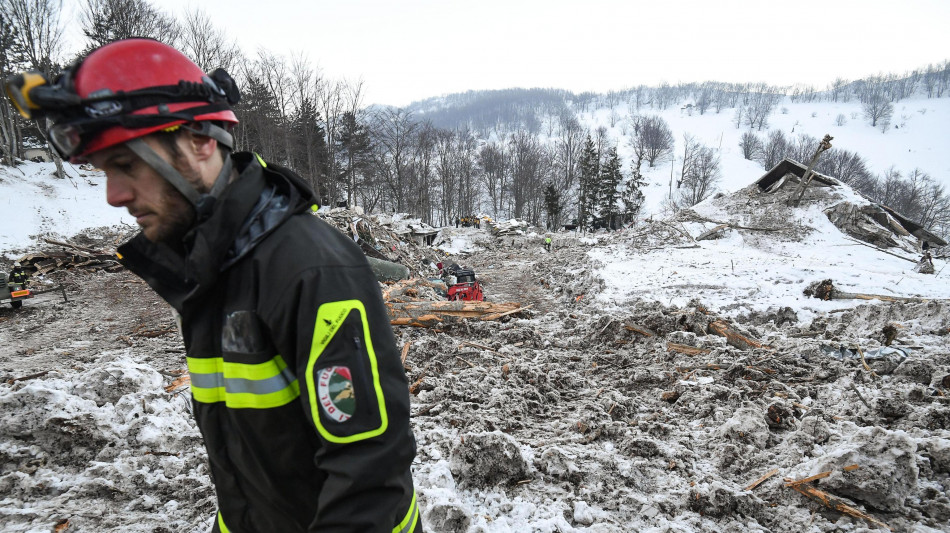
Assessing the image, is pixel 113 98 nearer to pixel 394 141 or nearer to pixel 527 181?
pixel 394 141

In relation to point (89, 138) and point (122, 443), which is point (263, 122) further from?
point (89, 138)

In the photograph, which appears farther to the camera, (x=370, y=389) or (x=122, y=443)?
(x=122, y=443)

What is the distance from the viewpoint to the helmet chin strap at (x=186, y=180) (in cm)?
107

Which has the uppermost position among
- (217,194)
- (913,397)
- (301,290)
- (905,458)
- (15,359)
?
(217,194)

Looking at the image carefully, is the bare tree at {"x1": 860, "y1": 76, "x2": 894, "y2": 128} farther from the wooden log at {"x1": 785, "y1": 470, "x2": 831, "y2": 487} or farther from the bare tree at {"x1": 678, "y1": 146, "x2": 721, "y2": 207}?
the wooden log at {"x1": 785, "y1": 470, "x2": 831, "y2": 487}

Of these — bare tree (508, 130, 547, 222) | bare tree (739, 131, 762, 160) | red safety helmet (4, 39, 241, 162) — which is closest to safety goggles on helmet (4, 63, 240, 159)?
red safety helmet (4, 39, 241, 162)

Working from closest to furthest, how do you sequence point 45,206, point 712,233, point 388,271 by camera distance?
point 388,271 < point 712,233 < point 45,206

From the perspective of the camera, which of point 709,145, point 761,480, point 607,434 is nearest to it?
point 761,480

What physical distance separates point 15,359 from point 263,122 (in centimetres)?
3126

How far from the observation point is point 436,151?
63.0 metres

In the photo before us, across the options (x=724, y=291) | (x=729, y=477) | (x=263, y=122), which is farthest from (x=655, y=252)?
(x=263, y=122)

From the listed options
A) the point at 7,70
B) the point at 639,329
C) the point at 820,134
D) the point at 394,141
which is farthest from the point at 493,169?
the point at 820,134

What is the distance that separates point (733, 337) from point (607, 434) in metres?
3.53

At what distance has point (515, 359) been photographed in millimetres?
6023
